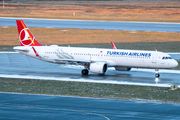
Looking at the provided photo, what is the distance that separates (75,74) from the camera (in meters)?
50.2

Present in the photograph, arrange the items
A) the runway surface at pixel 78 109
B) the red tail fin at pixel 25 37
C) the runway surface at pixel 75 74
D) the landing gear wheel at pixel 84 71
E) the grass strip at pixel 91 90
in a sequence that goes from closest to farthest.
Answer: the runway surface at pixel 78 109
the grass strip at pixel 91 90
the runway surface at pixel 75 74
the landing gear wheel at pixel 84 71
the red tail fin at pixel 25 37

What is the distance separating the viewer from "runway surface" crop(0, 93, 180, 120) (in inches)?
1104

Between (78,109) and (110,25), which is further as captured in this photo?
(110,25)

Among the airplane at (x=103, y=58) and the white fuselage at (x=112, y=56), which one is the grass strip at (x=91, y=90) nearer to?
the airplane at (x=103, y=58)

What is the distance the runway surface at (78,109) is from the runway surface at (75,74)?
11.0 m

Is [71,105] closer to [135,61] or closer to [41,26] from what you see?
[135,61]

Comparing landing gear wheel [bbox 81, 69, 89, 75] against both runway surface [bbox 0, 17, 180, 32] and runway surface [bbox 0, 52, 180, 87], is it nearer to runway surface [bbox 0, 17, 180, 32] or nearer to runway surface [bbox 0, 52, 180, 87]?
runway surface [bbox 0, 52, 180, 87]

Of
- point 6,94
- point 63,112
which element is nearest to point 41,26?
point 6,94

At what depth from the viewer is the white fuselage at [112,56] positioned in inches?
1877

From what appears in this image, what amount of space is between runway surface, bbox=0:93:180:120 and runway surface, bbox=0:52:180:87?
1101 cm

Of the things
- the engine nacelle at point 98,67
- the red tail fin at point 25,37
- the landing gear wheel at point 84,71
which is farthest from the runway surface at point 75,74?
the red tail fin at point 25,37

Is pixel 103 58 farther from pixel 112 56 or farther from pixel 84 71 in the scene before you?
pixel 84 71

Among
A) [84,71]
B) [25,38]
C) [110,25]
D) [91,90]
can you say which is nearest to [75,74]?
[84,71]

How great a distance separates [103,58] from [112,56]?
1312 millimetres
